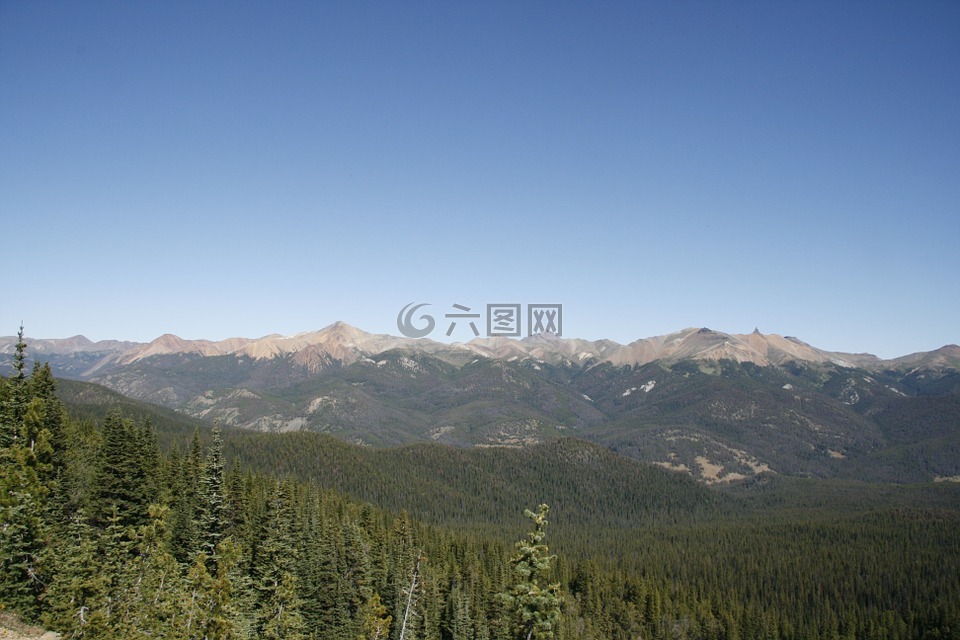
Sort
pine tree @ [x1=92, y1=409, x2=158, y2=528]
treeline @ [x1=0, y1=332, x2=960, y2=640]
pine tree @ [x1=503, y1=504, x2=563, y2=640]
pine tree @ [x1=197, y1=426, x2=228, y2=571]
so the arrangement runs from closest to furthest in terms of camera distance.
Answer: pine tree @ [x1=503, y1=504, x2=563, y2=640]
treeline @ [x1=0, y1=332, x2=960, y2=640]
pine tree @ [x1=197, y1=426, x2=228, y2=571]
pine tree @ [x1=92, y1=409, x2=158, y2=528]

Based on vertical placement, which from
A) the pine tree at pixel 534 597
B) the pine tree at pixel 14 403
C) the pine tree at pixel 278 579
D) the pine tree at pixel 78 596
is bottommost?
Result: the pine tree at pixel 278 579

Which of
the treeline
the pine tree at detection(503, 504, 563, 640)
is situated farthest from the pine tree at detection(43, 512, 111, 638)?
the pine tree at detection(503, 504, 563, 640)

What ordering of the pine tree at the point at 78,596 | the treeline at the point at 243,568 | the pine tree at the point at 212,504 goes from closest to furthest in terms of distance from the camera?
the pine tree at the point at 78,596, the treeline at the point at 243,568, the pine tree at the point at 212,504

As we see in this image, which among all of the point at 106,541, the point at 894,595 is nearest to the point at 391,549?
the point at 106,541

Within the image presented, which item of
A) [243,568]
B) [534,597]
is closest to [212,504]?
[243,568]

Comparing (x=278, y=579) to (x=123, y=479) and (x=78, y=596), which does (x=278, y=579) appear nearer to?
(x=123, y=479)

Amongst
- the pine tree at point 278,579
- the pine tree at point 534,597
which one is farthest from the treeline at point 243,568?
the pine tree at point 278,579

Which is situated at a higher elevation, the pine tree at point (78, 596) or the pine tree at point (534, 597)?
the pine tree at point (534, 597)

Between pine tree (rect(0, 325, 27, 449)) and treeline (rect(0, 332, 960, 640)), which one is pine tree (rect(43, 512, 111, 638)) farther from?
pine tree (rect(0, 325, 27, 449))

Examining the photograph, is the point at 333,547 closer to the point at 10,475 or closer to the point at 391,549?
the point at 391,549

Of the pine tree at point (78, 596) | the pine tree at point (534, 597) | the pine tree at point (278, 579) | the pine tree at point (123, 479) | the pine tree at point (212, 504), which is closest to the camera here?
the pine tree at point (534, 597)

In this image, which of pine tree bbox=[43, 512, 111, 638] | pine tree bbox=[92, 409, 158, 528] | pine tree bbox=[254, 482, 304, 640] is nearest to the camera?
pine tree bbox=[43, 512, 111, 638]

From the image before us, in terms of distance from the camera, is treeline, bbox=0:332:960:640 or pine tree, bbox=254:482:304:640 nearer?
treeline, bbox=0:332:960:640

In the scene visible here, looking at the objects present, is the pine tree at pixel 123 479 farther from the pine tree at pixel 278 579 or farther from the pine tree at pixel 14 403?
the pine tree at pixel 278 579
